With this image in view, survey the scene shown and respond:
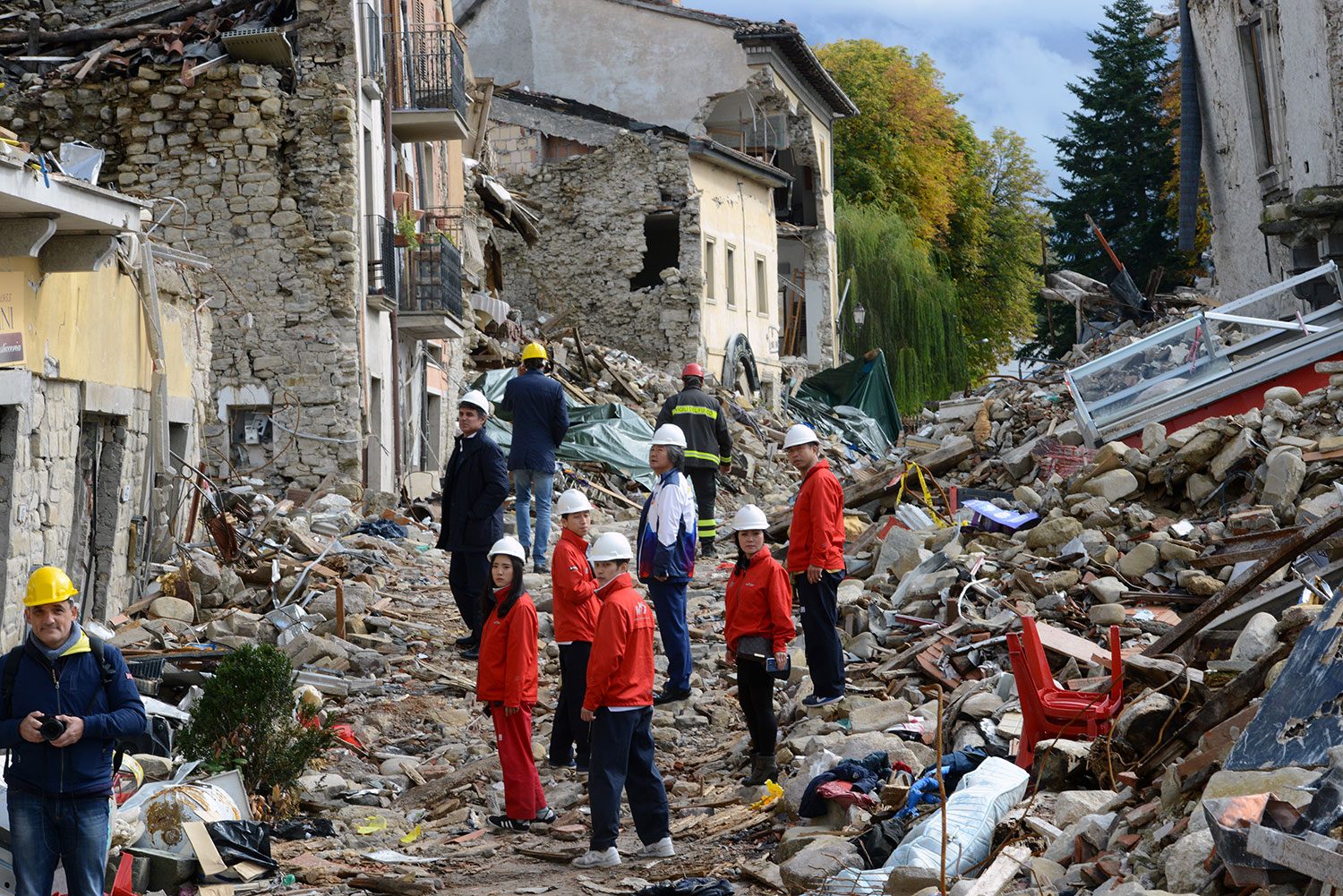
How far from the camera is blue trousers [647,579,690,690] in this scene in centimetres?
880

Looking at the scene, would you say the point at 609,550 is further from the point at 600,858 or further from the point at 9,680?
the point at 9,680

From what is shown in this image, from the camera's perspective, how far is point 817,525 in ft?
27.7

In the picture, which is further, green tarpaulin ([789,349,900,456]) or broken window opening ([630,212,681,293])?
green tarpaulin ([789,349,900,456])

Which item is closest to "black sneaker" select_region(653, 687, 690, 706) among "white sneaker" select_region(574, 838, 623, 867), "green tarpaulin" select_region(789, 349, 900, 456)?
"white sneaker" select_region(574, 838, 623, 867)

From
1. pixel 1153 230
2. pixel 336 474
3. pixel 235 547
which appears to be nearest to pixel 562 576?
pixel 235 547

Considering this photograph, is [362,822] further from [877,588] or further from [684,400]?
[684,400]

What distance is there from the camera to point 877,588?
38.1 ft

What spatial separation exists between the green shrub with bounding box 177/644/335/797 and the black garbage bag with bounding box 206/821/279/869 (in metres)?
0.85

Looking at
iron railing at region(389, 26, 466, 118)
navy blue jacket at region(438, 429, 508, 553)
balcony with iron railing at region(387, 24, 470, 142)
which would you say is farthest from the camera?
iron railing at region(389, 26, 466, 118)

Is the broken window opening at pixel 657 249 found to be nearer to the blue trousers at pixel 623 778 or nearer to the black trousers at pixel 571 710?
the black trousers at pixel 571 710

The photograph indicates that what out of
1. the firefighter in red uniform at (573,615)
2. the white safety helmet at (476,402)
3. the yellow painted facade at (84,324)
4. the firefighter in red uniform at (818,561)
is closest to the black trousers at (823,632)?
the firefighter in red uniform at (818,561)

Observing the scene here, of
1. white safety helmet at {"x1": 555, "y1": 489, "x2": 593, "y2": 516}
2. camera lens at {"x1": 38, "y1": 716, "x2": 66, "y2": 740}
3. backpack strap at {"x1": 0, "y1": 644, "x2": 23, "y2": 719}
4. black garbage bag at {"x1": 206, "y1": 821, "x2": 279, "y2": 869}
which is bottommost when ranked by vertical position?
black garbage bag at {"x1": 206, "y1": 821, "x2": 279, "y2": 869}

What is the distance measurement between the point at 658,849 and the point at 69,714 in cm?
295

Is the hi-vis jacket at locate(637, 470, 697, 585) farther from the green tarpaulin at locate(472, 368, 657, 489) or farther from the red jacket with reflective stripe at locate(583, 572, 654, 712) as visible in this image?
the green tarpaulin at locate(472, 368, 657, 489)
